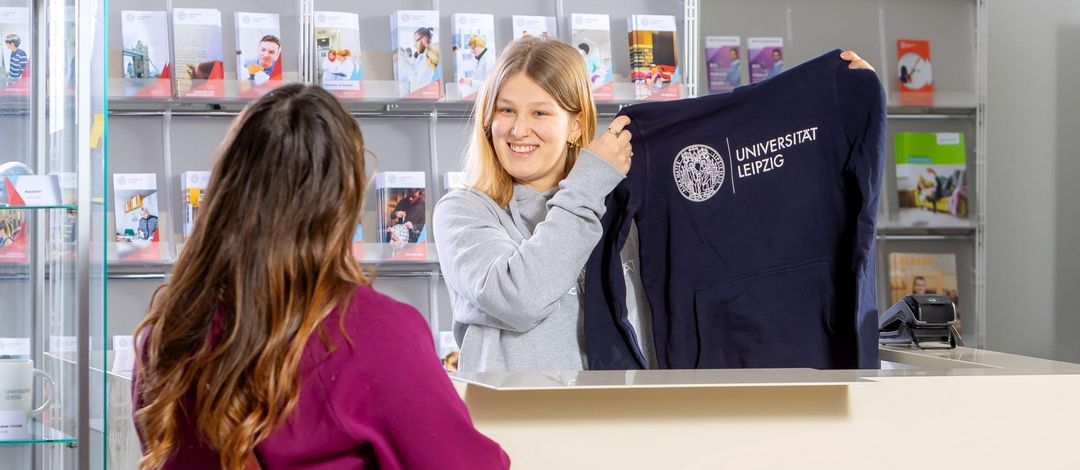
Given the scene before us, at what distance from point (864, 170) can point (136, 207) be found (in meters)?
2.37

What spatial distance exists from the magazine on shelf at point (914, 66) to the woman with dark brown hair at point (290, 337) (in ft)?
11.6

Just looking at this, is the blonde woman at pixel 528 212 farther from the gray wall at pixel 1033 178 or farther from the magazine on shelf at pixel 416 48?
the gray wall at pixel 1033 178

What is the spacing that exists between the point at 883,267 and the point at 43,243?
3390 millimetres

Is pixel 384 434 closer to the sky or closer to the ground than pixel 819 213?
closer to the ground

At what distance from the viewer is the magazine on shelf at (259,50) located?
3.37 m

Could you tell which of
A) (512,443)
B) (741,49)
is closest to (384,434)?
(512,443)

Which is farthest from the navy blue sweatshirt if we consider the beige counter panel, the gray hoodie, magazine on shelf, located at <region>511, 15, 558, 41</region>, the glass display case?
magazine on shelf, located at <region>511, 15, 558, 41</region>

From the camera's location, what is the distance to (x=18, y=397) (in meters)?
1.53

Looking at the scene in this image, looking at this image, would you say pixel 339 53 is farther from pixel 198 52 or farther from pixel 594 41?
pixel 594 41

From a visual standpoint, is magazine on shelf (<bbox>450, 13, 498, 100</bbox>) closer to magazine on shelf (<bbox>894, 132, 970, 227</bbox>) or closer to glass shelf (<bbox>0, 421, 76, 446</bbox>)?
magazine on shelf (<bbox>894, 132, 970, 227</bbox>)

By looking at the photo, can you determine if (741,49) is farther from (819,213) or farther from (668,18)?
(819,213)

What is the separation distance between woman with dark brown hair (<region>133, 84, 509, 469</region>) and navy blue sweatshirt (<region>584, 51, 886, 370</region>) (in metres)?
0.86

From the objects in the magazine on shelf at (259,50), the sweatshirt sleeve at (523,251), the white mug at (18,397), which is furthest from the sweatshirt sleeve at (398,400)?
the magazine on shelf at (259,50)

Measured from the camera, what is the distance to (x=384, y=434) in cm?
100
